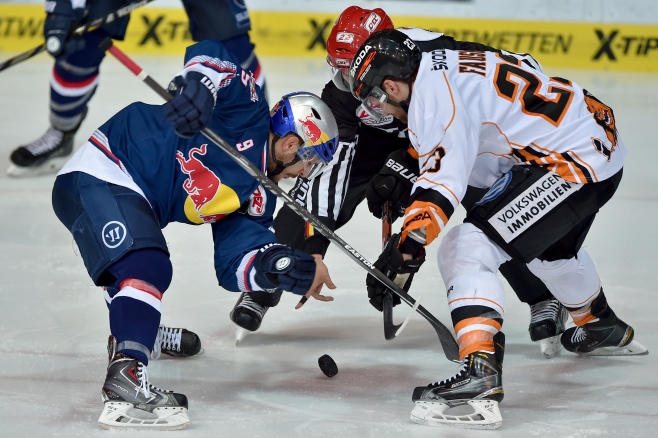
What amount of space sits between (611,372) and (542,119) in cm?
80

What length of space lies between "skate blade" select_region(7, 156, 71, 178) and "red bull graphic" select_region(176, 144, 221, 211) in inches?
102

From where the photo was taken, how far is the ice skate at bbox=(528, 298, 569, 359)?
2939 mm

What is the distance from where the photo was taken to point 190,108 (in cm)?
232

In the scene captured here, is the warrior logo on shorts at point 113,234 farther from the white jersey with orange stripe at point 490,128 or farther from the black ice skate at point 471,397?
the black ice skate at point 471,397

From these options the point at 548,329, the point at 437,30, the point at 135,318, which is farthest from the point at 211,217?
the point at 437,30

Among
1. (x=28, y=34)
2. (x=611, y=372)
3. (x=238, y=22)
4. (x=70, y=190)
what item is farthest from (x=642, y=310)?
(x=28, y=34)

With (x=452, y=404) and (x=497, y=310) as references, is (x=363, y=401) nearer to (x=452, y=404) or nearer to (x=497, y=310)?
(x=452, y=404)

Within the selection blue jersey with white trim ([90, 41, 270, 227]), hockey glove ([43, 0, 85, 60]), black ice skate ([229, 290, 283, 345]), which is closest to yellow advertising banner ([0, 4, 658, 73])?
hockey glove ([43, 0, 85, 60])

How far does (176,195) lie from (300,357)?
670 millimetres

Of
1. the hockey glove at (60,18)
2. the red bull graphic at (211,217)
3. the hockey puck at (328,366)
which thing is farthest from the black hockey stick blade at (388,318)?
the hockey glove at (60,18)

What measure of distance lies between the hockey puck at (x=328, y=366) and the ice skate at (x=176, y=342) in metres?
0.40

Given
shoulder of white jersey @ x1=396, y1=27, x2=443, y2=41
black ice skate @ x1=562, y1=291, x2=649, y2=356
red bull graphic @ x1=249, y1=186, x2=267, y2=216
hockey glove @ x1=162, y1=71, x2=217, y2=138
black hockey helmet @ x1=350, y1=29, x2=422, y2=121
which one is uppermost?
shoulder of white jersey @ x1=396, y1=27, x2=443, y2=41

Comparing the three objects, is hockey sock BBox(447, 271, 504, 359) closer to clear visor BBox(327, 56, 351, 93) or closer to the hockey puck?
the hockey puck

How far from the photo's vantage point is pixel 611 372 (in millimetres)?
2793
